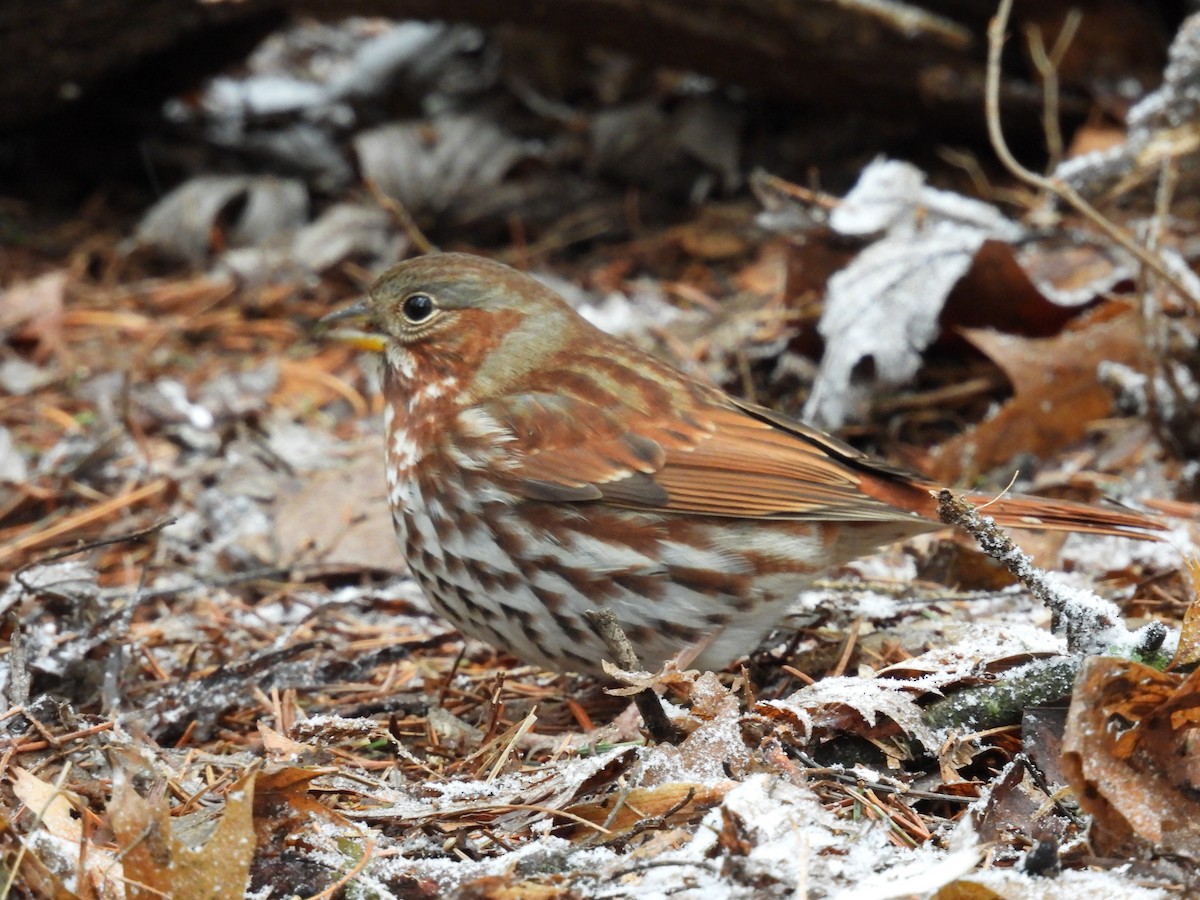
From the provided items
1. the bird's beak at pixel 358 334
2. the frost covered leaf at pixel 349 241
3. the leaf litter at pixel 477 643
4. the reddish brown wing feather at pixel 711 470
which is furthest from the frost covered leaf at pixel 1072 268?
the frost covered leaf at pixel 349 241

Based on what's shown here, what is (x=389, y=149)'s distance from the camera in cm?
611

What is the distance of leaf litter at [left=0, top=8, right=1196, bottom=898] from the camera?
89.3 inches

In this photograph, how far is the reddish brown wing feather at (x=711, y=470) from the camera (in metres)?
3.32

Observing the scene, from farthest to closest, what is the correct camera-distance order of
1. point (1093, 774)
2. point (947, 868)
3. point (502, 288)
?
point (502, 288), point (1093, 774), point (947, 868)

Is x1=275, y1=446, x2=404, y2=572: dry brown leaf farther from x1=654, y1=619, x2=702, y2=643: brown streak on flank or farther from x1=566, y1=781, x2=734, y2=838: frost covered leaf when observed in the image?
x1=566, y1=781, x2=734, y2=838: frost covered leaf

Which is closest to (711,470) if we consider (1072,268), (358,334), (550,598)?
(550,598)

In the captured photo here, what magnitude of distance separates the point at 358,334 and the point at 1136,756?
2.37 m

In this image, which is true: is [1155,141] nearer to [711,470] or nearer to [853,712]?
[711,470]

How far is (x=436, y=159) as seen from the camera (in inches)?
242

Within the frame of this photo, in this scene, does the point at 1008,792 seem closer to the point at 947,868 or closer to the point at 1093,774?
the point at 1093,774

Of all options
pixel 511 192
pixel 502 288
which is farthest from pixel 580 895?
pixel 511 192

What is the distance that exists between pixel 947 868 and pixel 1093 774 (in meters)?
0.35

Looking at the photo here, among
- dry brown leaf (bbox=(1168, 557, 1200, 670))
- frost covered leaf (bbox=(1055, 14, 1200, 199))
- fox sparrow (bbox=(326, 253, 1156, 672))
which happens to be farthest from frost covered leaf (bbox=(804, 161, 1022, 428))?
dry brown leaf (bbox=(1168, 557, 1200, 670))

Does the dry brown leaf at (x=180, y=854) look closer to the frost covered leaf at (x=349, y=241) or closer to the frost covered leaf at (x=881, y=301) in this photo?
the frost covered leaf at (x=881, y=301)
